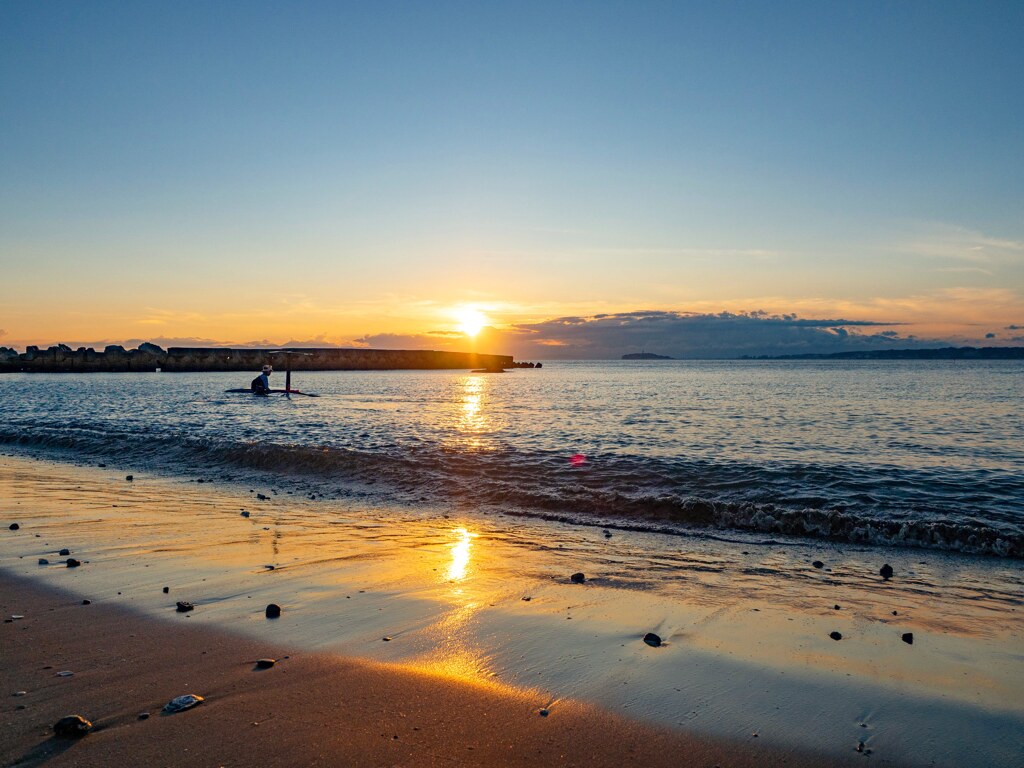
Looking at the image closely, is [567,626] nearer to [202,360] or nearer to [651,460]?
[651,460]

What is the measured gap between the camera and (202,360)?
127 meters

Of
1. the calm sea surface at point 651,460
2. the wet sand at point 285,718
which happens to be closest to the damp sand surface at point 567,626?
the wet sand at point 285,718

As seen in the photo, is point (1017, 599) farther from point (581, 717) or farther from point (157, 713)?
point (157, 713)

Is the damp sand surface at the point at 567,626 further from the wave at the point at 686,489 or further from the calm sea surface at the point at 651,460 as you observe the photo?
the calm sea surface at the point at 651,460

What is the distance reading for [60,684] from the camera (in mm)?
4090

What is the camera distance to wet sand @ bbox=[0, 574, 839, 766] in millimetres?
3354

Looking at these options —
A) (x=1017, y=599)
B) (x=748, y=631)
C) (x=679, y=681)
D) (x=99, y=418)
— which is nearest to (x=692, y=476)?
(x=1017, y=599)

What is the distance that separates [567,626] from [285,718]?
2361 millimetres

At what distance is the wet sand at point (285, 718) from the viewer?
335 centimetres

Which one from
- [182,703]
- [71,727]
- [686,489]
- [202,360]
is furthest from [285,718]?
[202,360]

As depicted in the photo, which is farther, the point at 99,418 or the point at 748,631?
the point at 99,418

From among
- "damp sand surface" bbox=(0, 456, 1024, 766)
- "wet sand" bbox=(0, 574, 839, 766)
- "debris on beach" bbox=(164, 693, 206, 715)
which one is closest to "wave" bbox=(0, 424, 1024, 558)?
"damp sand surface" bbox=(0, 456, 1024, 766)

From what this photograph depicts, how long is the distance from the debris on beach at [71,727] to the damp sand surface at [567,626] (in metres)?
0.12

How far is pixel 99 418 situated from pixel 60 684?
27.2m
